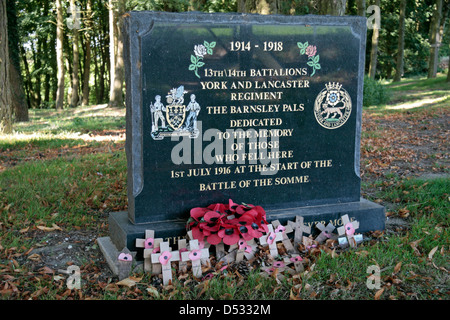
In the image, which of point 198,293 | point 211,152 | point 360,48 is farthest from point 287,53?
point 198,293

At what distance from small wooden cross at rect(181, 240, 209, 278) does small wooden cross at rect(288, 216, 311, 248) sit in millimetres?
961

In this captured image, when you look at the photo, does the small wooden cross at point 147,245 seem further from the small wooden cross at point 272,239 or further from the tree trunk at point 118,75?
the tree trunk at point 118,75

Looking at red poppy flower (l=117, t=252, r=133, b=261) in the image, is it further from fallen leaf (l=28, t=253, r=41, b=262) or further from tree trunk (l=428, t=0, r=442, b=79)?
tree trunk (l=428, t=0, r=442, b=79)

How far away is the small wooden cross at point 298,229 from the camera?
169 inches

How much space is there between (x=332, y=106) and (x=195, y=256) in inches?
84.9

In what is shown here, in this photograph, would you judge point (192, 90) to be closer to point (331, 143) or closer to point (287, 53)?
point (287, 53)

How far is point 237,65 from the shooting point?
4199 mm

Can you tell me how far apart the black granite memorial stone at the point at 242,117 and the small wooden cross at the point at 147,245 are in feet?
0.27

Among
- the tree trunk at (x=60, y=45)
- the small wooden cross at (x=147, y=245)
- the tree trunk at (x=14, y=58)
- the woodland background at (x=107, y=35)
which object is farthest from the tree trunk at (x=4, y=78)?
the tree trunk at (x=60, y=45)

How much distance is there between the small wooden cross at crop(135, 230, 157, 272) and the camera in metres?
3.78

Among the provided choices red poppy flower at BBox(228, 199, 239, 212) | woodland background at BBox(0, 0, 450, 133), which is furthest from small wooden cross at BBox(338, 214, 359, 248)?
woodland background at BBox(0, 0, 450, 133)

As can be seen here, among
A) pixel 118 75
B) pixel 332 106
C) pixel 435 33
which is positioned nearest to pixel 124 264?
pixel 332 106

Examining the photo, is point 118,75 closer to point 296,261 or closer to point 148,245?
point 148,245

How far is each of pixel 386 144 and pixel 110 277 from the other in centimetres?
689
